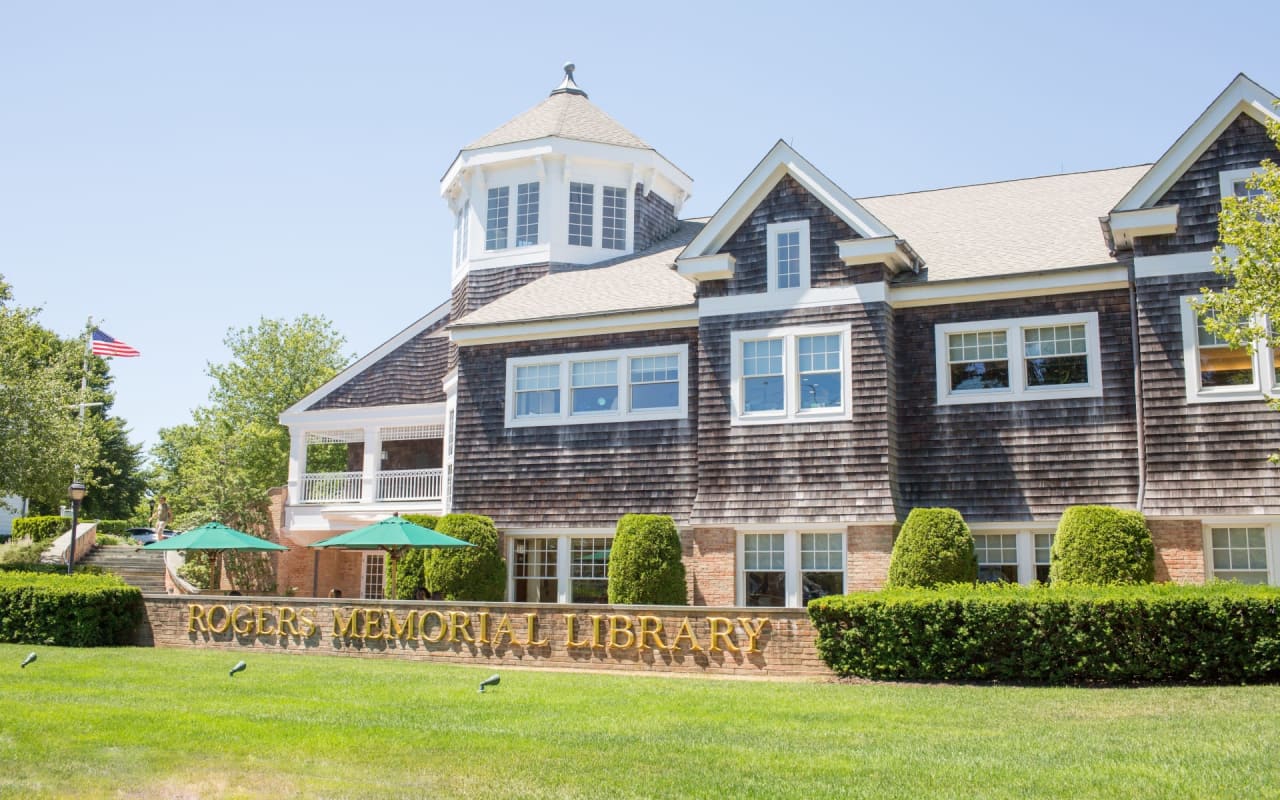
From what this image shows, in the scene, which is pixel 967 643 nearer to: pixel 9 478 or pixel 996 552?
pixel 996 552

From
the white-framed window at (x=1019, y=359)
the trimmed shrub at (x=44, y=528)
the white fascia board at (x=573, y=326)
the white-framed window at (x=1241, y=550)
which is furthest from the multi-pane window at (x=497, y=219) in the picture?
the trimmed shrub at (x=44, y=528)

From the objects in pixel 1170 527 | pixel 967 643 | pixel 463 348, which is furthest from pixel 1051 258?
pixel 463 348

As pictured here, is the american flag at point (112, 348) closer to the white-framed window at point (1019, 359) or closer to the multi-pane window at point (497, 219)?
the multi-pane window at point (497, 219)

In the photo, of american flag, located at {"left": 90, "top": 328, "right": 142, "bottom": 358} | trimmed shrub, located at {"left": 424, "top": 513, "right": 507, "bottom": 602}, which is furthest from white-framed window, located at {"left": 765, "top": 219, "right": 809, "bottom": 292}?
american flag, located at {"left": 90, "top": 328, "right": 142, "bottom": 358}

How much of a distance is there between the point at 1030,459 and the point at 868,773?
12.4m

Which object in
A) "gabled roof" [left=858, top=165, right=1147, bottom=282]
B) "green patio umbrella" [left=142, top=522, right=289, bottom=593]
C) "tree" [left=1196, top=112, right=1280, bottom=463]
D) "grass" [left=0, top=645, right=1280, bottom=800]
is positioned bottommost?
"grass" [left=0, top=645, right=1280, bottom=800]

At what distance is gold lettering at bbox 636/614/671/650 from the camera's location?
1780 centimetres

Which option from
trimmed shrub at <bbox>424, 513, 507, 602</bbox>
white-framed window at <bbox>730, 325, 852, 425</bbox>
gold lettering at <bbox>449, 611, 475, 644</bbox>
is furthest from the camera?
trimmed shrub at <bbox>424, 513, 507, 602</bbox>

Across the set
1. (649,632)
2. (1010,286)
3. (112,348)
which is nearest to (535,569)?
(649,632)

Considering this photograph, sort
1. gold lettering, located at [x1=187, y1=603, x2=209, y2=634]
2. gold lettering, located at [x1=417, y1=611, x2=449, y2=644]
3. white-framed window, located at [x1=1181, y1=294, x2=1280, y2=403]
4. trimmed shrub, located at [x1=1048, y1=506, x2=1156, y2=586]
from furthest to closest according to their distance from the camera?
gold lettering, located at [x1=187, y1=603, x2=209, y2=634], gold lettering, located at [x1=417, y1=611, x2=449, y2=644], white-framed window, located at [x1=1181, y1=294, x2=1280, y2=403], trimmed shrub, located at [x1=1048, y1=506, x2=1156, y2=586]

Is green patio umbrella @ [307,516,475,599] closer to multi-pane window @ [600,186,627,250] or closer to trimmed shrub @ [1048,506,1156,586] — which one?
multi-pane window @ [600,186,627,250]

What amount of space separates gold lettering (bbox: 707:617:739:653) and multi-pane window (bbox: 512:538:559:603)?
739cm

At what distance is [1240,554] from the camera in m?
18.8

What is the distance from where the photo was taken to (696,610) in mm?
17500
